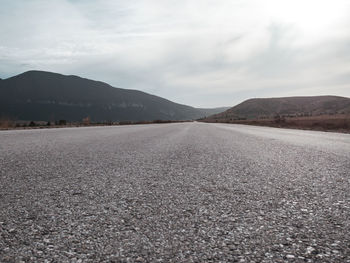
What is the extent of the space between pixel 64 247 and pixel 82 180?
1.90 metres

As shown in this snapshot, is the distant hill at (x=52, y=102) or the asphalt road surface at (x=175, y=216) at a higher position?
the distant hill at (x=52, y=102)

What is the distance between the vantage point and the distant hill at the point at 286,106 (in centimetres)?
12988

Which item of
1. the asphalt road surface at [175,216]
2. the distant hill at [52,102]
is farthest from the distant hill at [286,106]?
the asphalt road surface at [175,216]

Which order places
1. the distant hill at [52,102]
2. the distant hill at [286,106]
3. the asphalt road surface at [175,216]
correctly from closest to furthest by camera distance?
1. the asphalt road surface at [175,216]
2. the distant hill at [286,106]
3. the distant hill at [52,102]

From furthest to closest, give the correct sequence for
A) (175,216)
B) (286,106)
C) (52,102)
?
(52,102) → (286,106) → (175,216)

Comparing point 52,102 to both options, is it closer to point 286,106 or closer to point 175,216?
point 286,106

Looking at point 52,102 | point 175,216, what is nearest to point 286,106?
point 52,102

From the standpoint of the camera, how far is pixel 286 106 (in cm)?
15112

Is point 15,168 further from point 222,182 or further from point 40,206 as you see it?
point 222,182

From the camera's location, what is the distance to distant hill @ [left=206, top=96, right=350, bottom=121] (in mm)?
129875

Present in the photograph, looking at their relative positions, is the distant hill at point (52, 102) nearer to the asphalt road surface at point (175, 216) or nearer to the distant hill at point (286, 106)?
the distant hill at point (286, 106)

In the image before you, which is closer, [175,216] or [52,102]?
[175,216]

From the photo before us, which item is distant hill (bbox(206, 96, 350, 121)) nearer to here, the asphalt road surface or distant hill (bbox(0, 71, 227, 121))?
distant hill (bbox(0, 71, 227, 121))

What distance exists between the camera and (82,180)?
3.45m
